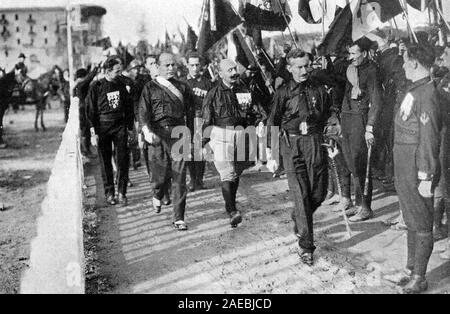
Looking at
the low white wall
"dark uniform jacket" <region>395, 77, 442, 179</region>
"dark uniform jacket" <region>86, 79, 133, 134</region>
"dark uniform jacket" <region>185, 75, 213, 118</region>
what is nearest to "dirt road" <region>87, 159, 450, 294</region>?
the low white wall

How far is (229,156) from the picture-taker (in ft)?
22.5

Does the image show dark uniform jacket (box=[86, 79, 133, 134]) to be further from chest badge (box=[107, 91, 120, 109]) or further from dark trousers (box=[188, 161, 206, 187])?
dark trousers (box=[188, 161, 206, 187])

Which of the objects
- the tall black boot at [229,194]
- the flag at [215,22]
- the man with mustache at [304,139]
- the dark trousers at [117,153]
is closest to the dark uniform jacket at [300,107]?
the man with mustache at [304,139]

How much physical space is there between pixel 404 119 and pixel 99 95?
4864 mm

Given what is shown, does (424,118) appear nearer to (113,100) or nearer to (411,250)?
(411,250)

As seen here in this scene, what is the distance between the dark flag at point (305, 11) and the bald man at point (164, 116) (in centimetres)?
325

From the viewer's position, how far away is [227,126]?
684 centimetres

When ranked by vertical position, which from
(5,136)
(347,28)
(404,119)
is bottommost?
(5,136)

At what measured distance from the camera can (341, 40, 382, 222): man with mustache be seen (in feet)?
22.3

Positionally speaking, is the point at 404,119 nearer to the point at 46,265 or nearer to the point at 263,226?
the point at 263,226

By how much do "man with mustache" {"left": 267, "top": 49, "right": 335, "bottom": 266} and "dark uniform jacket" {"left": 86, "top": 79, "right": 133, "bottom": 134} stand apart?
3.17 metres

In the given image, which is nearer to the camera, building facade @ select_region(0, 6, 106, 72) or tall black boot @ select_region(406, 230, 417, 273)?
tall black boot @ select_region(406, 230, 417, 273)
